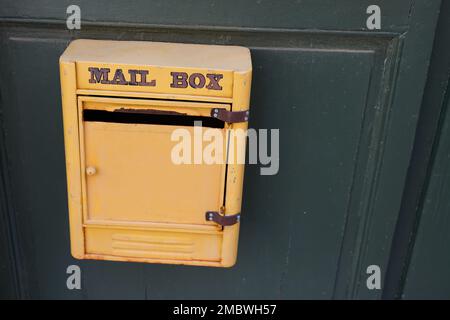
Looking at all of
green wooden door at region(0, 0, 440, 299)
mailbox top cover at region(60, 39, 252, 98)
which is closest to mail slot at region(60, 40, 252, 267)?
mailbox top cover at region(60, 39, 252, 98)

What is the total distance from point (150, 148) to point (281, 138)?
44 cm

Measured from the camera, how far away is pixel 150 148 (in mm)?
1429

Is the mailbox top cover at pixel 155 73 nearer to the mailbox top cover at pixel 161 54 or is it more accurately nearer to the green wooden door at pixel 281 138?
Result: the mailbox top cover at pixel 161 54

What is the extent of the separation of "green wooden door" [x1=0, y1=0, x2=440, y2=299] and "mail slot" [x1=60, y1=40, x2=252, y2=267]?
0.36 feet

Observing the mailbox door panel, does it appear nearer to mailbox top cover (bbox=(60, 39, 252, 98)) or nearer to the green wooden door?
mailbox top cover (bbox=(60, 39, 252, 98))

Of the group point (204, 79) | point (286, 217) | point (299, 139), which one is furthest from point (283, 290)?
point (204, 79)

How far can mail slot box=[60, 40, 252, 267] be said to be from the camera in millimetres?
1357

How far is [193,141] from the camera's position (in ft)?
4.65

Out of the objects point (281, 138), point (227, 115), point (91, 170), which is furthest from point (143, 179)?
point (281, 138)

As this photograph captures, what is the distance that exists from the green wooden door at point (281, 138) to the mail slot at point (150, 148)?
4.4 inches

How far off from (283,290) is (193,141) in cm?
77

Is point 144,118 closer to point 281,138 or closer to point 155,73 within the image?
point 155,73

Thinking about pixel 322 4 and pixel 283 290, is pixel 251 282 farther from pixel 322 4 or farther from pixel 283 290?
pixel 322 4

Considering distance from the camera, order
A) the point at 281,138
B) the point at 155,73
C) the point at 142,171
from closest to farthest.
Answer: the point at 155,73, the point at 142,171, the point at 281,138
